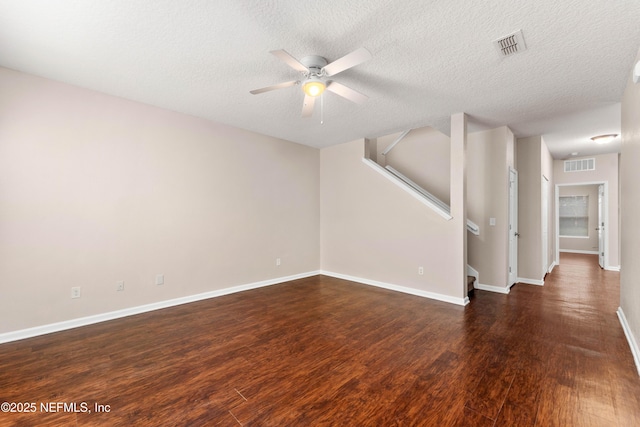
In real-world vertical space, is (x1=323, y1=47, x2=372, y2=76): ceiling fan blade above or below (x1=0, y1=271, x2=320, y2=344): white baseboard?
above

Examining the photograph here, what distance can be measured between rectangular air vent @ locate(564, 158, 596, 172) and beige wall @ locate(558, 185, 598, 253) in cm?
303

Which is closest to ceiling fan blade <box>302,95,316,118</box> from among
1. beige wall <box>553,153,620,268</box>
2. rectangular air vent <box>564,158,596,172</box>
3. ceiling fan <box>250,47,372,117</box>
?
ceiling fan <box>250,47,372,117</box>

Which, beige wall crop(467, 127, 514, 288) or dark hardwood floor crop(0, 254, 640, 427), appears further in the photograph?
A: beige wall crop(467, 127, 514, 288)

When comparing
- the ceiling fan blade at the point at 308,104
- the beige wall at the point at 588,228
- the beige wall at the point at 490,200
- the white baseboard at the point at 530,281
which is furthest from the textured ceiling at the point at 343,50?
the beige wall at the point at 588,228

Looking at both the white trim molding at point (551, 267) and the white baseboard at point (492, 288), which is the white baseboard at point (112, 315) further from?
the white trim molding at point (551, 267)

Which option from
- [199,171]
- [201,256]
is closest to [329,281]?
[201,256]

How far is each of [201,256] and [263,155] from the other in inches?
79.5

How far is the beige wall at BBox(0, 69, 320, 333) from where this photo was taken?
2.83 m

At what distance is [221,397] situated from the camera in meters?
1.93

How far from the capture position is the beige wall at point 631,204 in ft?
8.04

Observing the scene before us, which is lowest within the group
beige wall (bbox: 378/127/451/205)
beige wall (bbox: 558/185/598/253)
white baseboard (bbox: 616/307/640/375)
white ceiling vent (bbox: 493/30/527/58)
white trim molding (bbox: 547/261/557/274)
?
white trim molding (bbox: 547/261/557/274)

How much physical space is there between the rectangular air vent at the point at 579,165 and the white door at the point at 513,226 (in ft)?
10.2

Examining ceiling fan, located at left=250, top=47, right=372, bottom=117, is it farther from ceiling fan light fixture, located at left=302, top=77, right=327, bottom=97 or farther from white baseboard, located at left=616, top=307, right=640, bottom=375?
white baseboard, located at left=616, top=307, right=640, bottom=375

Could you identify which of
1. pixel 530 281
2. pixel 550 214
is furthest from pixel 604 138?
pixel 530 281
